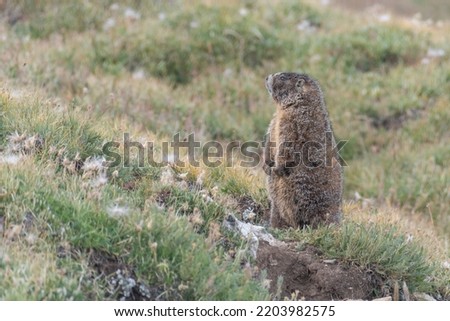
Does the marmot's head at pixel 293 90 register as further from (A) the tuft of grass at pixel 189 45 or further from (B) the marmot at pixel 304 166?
(A) the tuft of grass at pixel 189 45

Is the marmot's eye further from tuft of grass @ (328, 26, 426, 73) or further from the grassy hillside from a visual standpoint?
tuft of grass @ (328, 26, 426, 73)

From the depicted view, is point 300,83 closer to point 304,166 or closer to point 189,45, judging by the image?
point 304,166

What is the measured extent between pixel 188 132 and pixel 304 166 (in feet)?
11.3

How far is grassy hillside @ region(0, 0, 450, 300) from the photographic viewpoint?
15.4 ft

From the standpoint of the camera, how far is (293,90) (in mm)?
6418

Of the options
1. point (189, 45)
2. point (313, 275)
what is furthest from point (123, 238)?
point (189, 45)

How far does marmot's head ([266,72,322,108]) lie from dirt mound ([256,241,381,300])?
4.63ft

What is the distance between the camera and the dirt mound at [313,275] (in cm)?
530

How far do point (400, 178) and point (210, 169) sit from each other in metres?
4.29

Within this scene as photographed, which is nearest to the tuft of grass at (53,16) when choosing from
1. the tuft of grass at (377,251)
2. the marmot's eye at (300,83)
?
the marmot's eye at (300,83)

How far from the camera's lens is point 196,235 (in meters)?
4.97

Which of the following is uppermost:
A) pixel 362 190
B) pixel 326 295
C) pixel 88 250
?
pixel 88 250
